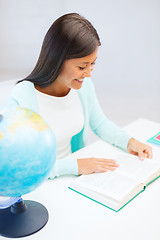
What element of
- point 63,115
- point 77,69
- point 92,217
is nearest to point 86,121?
point 63,115

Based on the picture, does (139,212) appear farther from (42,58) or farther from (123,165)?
(42,58)

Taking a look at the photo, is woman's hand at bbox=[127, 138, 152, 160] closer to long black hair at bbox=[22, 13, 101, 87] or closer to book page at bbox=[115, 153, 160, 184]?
book page at bbox=[115, 153, 160, 184]

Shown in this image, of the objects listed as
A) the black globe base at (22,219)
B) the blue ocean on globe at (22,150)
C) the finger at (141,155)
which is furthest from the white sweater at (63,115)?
the blue ocean on globe at (22,150)

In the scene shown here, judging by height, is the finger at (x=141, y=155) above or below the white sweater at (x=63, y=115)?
below

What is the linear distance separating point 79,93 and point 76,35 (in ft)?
1.29

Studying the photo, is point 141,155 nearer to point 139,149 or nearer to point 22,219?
point 139,149

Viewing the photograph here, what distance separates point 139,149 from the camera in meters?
1.41

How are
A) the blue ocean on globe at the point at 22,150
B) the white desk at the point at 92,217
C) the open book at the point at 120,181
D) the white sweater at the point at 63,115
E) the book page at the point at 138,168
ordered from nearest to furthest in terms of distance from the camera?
the blue ocean on globe at the point at 22,150
the white desk at the point at 92,217
the open book at the point at 120,181
the book page at the point at 138,168
the white sweater at the point at 63,115

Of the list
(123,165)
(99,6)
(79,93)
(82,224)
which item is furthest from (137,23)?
(82,224)

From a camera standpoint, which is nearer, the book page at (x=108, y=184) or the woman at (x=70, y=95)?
the book page at (x=108, y=184)

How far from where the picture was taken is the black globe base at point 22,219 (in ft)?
3.13

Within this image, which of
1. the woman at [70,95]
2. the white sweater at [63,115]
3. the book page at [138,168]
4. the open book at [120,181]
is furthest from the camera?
the white sweater at [63,115]

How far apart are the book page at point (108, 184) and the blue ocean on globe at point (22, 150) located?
0.36m

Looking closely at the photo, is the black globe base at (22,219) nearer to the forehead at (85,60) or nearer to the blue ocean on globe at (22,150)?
the blue ocean on globe at (22,150)
